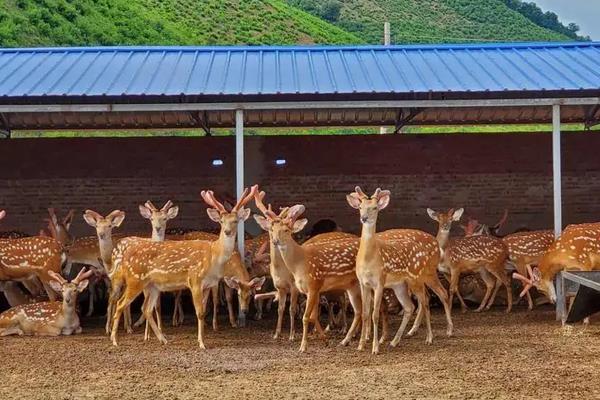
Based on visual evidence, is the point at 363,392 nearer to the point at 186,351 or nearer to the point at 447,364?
the point at 447,364

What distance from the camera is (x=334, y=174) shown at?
14.0 metres

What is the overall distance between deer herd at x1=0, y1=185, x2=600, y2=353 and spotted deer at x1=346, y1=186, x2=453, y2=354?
1 cm

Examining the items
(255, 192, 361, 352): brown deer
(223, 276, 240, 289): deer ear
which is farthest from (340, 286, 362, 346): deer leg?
(223, 276, 240, 289): deer ear

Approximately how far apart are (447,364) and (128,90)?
4622mm

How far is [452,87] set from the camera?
9781 millimetres

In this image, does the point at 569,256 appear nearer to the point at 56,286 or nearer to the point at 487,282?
the point at 487,282

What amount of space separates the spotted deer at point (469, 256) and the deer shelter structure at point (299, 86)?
1.12 meters

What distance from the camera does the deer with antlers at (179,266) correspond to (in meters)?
8.74

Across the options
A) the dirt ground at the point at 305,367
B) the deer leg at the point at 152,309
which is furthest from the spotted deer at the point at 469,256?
the deer leg at the point at 152,309

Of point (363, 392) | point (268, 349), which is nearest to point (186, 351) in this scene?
point (268, 349)

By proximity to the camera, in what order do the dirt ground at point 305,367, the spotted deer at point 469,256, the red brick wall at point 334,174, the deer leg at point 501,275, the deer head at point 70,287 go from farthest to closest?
the red brick wall at point 334,174, the deer leg at point 501,275, the spotted deer at point 469,256, the deer head at point 70,287, the dirt ground at point 305,367

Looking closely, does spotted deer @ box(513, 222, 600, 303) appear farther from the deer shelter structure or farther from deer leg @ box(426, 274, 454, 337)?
deer leg @ box(426, 274, 454, 337)

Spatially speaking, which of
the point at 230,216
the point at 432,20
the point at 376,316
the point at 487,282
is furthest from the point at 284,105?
the point at 432,20

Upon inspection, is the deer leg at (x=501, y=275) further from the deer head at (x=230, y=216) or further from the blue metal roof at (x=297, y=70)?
the deer head at (x=230, y=216)
